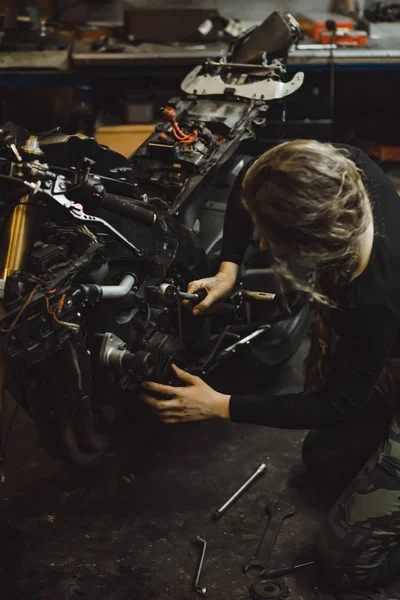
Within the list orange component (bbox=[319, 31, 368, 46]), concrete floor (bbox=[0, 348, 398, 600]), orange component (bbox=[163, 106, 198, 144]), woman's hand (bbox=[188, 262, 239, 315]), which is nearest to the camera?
concrete floor (bbox=[0, 348, 398, 600])

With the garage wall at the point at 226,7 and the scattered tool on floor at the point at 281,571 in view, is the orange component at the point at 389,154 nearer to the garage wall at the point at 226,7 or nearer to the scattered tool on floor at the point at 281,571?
the garage wall at the point at 226,7

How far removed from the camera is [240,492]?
213cm

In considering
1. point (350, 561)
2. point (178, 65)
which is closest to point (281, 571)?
point (350, 561)

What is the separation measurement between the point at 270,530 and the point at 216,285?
691 mm

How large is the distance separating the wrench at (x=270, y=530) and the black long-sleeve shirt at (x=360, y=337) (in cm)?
42

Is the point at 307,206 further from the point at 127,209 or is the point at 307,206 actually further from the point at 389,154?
the point at 389,154

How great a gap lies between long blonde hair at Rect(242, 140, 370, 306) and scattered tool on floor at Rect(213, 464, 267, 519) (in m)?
0.85

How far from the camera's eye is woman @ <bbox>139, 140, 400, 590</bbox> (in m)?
1.42

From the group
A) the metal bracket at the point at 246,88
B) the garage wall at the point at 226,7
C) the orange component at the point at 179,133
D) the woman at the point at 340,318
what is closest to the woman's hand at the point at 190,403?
the woman at the point at 340,318

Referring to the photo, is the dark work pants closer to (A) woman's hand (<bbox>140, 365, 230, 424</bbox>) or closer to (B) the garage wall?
(A) woman's hand (<bbox>140, 365, 230, 424</bbox>)

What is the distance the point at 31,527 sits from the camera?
79.4 inches

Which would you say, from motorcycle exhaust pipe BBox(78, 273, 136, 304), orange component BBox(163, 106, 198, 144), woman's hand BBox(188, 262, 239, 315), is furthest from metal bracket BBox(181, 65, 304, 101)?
motorcycle exhaust pipe BBox(78, 273, 136, 304)

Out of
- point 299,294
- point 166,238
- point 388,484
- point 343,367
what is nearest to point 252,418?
point 343,367

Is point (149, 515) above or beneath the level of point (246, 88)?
beneath
